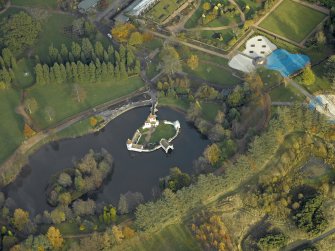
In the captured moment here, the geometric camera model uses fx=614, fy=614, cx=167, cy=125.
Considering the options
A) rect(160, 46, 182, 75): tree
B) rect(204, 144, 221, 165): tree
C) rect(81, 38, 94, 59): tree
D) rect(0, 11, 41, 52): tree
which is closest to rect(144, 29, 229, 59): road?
rect(160, 46, 182, 75): tree

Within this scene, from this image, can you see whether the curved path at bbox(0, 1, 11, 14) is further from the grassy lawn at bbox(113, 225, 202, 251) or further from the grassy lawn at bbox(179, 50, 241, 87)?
the grassy lawn at bbox(113, 225, 202, 251)

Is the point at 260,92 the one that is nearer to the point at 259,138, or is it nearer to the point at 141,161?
the point at 259,138

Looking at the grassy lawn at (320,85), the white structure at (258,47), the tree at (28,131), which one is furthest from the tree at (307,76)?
the tree at (28,131)

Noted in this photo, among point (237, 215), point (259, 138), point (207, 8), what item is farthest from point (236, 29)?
point (237, 215)

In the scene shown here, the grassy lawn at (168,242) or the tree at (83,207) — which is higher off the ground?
the tree at (83,207)

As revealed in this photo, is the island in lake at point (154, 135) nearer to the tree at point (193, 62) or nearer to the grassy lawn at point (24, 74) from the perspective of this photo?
the tree at point (193, 62)
